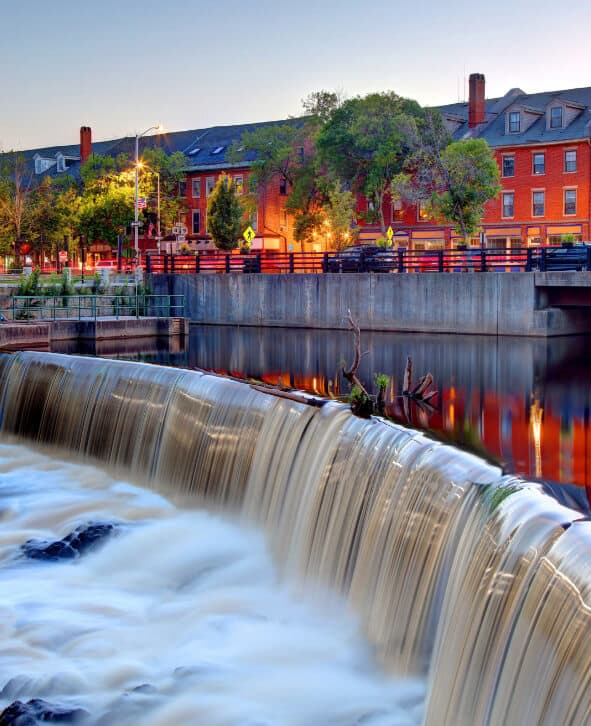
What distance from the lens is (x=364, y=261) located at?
4481 centimetres

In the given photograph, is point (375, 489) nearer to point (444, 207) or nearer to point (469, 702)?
point (469, 702)

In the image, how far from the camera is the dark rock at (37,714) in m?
9.73

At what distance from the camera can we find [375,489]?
12.2m

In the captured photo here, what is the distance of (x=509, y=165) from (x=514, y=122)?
2937 mm

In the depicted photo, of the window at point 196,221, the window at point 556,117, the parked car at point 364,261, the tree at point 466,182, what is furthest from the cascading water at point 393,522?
the window at point 196,221

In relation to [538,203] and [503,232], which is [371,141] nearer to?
[503,232]

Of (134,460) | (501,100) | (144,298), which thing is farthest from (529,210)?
(134,460)

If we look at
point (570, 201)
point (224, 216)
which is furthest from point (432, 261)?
point (224, 216)

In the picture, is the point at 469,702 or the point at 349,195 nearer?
the point at 469,702

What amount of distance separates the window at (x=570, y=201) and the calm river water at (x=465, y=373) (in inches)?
1018

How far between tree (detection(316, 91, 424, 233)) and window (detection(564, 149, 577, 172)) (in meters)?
9.51

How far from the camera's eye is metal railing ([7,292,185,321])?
3881cm

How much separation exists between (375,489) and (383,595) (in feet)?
5.23

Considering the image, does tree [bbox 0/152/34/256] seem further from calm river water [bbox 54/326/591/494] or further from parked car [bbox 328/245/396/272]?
parked car [bbox 328/245/396/272]
